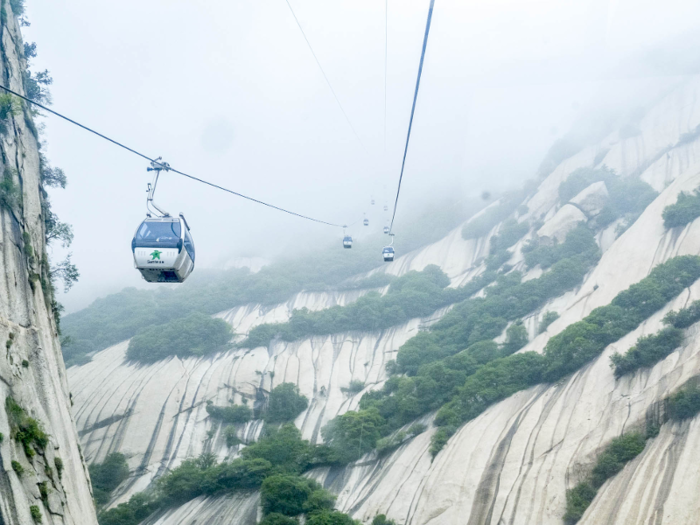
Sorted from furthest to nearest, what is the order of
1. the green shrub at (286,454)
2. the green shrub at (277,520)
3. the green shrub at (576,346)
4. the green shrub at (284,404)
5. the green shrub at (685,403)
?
the green shrub at (284,404)
the green shrub at (286,454)
the green shrub at (576,346)
the green shrub at (277,520)
the green shrub at (685,403)

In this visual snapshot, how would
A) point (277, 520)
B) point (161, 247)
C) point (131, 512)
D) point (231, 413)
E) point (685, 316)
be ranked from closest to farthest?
1. point (161, 247)
2. point (277, 520)
3. point (685, 316)
4. point (131, 512)
5. point (231, 413)

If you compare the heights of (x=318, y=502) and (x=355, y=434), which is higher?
(x=355, y=434)

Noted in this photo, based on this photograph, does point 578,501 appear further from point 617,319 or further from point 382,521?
point 617,319

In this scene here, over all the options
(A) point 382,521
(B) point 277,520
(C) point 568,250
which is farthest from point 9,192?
(C) point 568,250

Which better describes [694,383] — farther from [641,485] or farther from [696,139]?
[696,139]

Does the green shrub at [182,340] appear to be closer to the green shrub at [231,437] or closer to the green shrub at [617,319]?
the green shrub at [231,437]

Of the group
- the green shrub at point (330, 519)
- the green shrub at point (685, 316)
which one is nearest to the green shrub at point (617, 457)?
the green shrub at point (685, 316)

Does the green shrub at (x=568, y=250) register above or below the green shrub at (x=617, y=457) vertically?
above

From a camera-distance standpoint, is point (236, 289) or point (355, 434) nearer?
point (355, 434)
